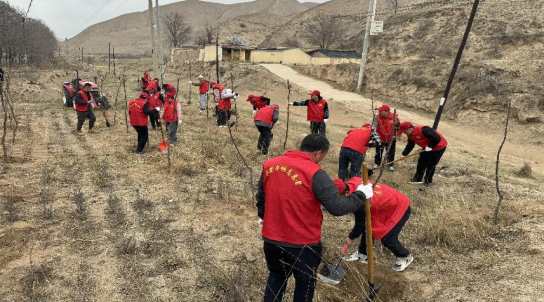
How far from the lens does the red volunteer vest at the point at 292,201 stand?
7.11 feet

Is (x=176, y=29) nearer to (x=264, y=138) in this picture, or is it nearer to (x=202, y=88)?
(x=202, y=88)

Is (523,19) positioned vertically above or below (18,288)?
above

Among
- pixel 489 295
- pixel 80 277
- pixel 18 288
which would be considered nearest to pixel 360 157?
pixel 489 295

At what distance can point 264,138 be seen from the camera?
691 centimetres

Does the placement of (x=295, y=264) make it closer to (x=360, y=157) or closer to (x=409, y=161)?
(x=360, y=157)

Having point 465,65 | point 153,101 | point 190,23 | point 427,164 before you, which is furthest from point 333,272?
point 190,23

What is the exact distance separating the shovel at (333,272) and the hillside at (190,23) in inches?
2360

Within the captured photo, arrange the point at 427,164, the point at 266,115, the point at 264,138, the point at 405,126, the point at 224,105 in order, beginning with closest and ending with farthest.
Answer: the point at 405,126, the point at 427,164, the point at 266,115, the point at 264,138, the point at 224,105

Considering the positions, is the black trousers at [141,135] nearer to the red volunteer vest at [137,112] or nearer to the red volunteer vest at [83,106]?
the red volunteer vest at [137,112]

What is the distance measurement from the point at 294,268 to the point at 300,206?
453 millimetres

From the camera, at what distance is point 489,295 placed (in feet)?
8.69

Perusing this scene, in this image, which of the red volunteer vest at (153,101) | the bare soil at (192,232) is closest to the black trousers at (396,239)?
the bare soil at (192,232)

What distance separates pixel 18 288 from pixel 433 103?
53.0 ft

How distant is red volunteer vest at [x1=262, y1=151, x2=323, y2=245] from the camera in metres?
2.17
